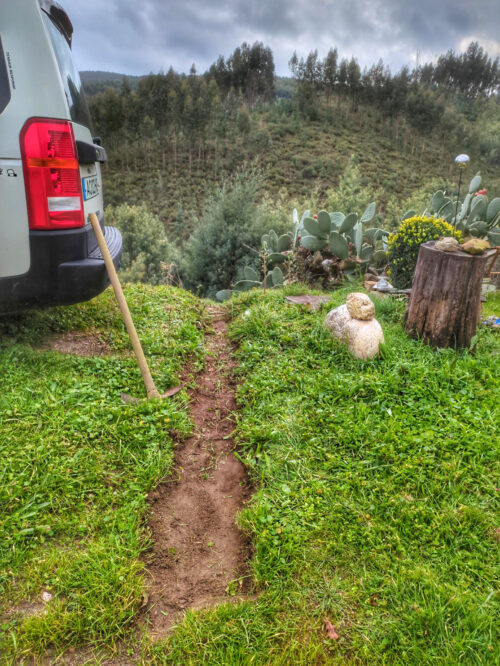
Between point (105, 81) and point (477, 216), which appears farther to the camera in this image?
point (105, 81)

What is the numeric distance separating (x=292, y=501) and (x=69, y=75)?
125 inches

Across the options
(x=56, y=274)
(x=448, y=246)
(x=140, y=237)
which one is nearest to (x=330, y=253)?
(x=448, y=246)

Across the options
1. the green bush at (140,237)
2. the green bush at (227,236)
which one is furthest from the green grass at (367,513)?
the green bush at (140,237)

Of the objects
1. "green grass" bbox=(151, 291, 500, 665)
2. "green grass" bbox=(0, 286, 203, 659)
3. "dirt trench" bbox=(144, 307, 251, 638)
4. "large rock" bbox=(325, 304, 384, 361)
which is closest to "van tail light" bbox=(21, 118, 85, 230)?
"green grass" bbox=(0, 286, 203, 659)

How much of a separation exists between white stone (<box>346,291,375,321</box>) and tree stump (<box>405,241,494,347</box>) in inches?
19.2

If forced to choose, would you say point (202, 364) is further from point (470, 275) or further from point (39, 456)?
point (470, 275)

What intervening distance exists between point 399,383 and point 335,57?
58.9m

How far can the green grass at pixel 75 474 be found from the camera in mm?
1579

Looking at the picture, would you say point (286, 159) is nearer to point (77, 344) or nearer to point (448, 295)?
point (448, 295)

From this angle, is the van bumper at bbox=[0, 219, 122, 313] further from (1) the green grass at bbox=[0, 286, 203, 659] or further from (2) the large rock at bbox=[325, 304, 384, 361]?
(2) the large rock at bbox=[325, 304, 384, 361]

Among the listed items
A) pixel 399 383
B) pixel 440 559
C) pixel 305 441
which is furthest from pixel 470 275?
pixel 440 559

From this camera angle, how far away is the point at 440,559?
180 centimetres

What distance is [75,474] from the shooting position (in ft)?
7.13

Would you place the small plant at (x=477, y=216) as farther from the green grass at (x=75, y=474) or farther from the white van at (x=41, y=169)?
the white van at (x=41, y=169)
